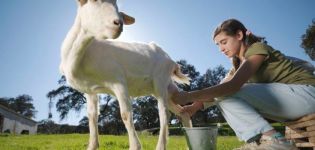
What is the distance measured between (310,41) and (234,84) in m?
32.5

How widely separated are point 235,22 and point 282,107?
107 centimetres

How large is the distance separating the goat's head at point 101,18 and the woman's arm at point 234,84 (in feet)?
4.33

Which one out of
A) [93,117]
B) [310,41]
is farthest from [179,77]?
[310,41]

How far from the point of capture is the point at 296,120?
12.1ft

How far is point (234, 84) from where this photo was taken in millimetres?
3537

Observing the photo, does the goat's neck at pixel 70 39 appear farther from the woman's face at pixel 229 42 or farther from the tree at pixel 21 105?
the tree at pixel 21 105

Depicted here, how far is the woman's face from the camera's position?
397cm

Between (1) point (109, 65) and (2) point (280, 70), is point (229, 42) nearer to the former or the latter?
(2) point (280, 70)

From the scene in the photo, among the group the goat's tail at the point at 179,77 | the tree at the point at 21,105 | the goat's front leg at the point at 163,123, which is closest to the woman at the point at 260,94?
the goat's front leg at the point at 163,123

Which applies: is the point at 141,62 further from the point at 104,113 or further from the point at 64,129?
the point at 64,129

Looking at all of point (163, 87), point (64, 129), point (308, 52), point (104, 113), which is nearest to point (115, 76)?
point (163, 87)

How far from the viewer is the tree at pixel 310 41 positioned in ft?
108

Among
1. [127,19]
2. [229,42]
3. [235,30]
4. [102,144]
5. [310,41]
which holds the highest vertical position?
[310,41]

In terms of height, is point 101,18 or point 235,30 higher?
point 101,18
